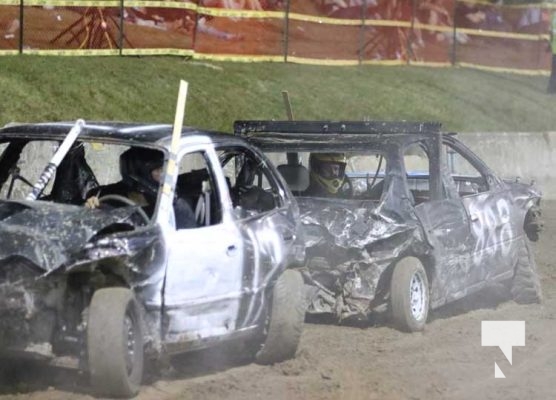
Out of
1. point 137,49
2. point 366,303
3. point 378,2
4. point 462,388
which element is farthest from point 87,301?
point 378,2

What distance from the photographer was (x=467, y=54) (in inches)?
1167

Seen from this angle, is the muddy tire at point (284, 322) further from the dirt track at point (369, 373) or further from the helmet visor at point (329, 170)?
the helmet visor at point (329, 170)

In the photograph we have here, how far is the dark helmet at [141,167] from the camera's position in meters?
7.62

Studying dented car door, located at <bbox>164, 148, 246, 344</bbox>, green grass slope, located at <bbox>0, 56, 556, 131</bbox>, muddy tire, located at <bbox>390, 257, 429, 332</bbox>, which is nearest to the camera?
dented car door, located at <bbox>164, 148, 246, 344</bbox>

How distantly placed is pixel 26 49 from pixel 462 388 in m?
13.1

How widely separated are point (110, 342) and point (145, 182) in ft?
4.98

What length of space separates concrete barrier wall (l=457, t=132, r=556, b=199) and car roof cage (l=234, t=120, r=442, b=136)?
9.41 meters

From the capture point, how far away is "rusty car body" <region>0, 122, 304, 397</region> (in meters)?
6.47

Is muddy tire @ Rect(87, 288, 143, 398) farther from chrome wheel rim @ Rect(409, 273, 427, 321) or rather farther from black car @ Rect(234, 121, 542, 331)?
chrome wheel rim @ Rect(409, 273, 427, 321)

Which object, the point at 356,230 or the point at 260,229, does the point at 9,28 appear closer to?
the point at 356,230

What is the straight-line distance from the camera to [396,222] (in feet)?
29.8

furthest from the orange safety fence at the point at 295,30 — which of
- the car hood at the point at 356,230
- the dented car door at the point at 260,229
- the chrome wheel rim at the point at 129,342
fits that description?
the chrome wheel rim at the point at 129,342

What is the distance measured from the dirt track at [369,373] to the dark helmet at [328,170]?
1325 millimetres

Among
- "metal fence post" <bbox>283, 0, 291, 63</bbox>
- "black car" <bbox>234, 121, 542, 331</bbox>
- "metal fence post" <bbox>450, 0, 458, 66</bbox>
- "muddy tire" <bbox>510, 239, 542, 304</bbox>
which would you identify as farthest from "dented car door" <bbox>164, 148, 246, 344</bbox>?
"metal fence post" <bbox>450, 0, 458, 66</bbox>
